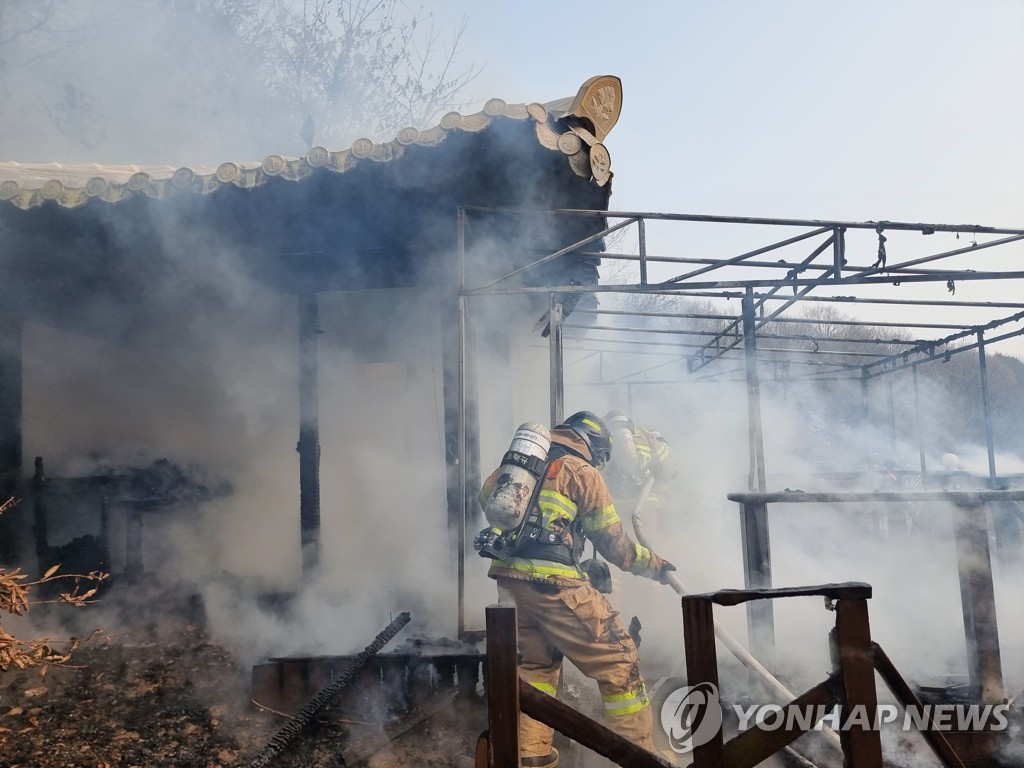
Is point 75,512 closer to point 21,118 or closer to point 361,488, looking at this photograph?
point 361,488

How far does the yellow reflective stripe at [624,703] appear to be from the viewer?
3.97m

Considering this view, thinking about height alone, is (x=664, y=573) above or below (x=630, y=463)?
below

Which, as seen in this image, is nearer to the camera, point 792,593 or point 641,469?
point 792,593

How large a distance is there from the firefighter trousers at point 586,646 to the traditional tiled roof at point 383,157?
9.65 feet

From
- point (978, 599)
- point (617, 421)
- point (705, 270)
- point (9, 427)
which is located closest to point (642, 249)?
point (705, 270)

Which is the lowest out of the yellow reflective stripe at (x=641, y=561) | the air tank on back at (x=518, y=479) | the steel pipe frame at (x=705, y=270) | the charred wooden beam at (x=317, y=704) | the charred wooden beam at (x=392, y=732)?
the charred wooden beam at (x=392, y=732)

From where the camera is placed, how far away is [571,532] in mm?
4293

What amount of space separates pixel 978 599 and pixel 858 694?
2605 millimetres

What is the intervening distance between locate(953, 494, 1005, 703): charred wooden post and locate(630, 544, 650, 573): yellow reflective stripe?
180 cm

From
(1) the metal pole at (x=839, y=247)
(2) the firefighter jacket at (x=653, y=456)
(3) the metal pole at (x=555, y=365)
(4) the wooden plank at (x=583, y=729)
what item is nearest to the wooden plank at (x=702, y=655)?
(4) the wooden plank at (x=583, y=729)

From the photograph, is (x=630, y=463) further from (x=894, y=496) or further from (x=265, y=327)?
(x=265, y=327)

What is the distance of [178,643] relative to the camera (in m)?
5.59

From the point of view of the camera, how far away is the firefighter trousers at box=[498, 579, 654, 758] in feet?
13.1

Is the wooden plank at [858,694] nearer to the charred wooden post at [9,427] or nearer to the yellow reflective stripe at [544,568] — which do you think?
the yellow reflective stripe at [544,568]
